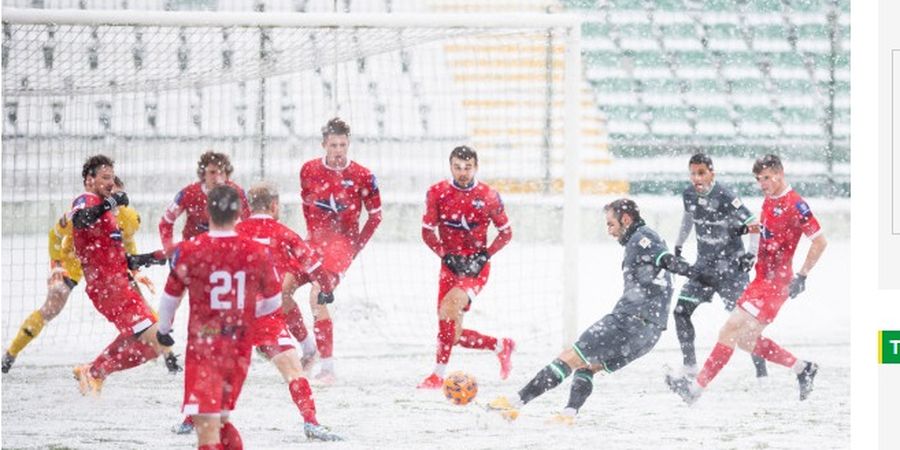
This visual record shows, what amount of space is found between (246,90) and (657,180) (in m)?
4.67

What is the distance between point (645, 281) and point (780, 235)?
3.24 ft

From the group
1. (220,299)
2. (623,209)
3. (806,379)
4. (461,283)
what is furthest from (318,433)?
(806,379)

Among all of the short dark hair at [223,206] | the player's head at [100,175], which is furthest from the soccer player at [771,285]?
the player's head at [100,175]

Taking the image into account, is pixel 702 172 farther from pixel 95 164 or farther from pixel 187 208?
pixel 95 164

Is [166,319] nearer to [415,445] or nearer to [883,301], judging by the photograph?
[415,445]

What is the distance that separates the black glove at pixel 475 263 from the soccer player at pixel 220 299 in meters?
2.40

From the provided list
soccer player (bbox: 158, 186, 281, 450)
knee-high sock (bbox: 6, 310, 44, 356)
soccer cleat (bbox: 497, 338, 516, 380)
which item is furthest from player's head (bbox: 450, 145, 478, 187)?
knee-high sock (bbox: 6, 310, 44, 356)

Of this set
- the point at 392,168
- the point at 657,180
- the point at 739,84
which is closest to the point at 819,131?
the point at 739,84

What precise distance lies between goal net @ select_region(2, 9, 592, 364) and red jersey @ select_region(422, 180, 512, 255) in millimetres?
994

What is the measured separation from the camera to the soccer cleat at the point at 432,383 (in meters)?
7.06

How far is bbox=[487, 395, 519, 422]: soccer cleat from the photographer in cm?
604

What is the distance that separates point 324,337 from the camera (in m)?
7.29

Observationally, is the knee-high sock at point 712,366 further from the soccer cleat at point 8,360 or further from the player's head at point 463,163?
the soccer cleat at point 8,360

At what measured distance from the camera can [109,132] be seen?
41.2ft
